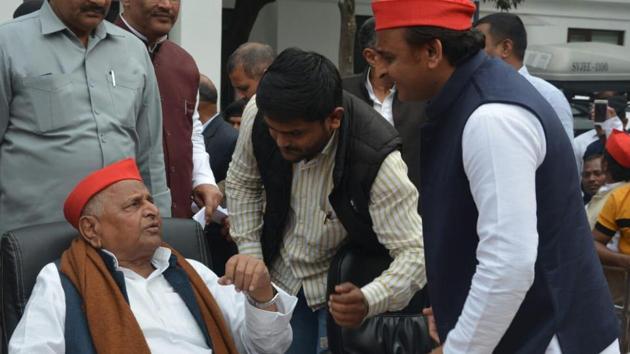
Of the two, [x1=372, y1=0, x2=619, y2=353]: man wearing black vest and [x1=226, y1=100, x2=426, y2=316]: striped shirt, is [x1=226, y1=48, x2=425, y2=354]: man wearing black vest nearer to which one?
[x1=226, y1=100, x2=426, y2=316]: striped shirt

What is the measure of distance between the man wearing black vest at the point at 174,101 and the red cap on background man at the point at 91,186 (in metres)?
0.96

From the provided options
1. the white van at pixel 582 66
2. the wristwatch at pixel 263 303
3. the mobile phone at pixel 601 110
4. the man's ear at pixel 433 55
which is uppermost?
the man's ear at pixel 433 55

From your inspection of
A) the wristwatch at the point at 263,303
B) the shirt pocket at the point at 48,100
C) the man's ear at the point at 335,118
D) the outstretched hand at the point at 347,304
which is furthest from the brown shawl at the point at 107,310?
the man's ear at the point at 335,118

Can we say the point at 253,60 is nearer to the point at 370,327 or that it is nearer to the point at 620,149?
the point at 620,149

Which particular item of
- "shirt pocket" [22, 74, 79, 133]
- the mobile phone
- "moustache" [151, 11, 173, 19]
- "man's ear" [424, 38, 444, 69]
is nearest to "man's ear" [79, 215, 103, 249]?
"shirt pocket" [22, 74, 79, 133]

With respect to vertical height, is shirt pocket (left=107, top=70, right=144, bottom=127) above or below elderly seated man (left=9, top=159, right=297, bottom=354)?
above

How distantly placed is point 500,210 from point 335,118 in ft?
3.96

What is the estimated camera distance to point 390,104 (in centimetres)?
515

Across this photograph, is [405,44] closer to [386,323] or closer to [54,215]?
[386,323]

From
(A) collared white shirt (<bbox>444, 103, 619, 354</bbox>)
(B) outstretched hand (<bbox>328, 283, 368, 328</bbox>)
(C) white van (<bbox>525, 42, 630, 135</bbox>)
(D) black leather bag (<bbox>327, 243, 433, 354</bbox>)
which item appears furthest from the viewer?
(C) white van (<bbox>525, 42, 630, 135</bbox>)

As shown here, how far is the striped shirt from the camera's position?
356 cm

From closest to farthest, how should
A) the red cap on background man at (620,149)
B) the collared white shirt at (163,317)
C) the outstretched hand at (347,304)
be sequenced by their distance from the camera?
1. the outstretched hand at (347,304)
2. the collared white shirt at (163,317)
3. the red cap on background man at (620,149)

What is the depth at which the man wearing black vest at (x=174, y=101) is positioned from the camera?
5.04 meters

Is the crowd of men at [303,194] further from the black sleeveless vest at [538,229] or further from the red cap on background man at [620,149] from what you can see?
the red cap on background man at [620,149]
